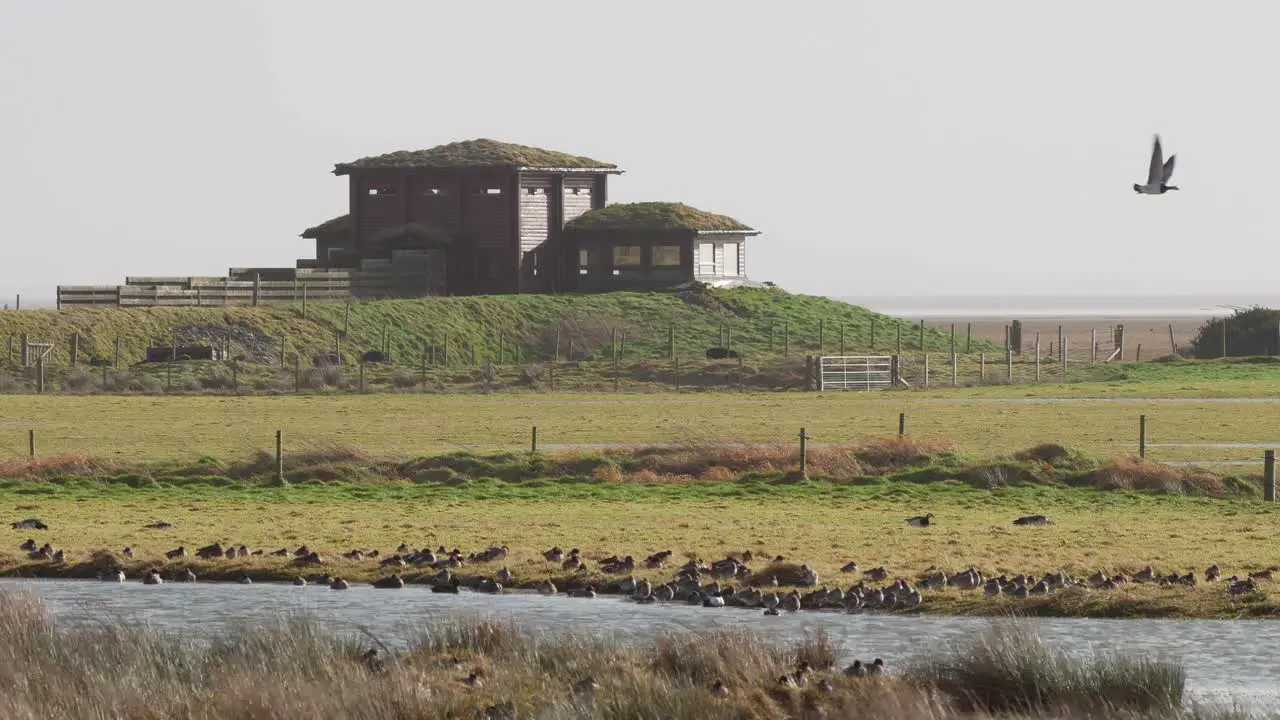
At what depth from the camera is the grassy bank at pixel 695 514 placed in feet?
112

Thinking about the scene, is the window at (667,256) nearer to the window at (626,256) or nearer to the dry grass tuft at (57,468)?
the window at (626,256)

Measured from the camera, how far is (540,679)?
2372 cm

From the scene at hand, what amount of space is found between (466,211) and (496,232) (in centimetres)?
226

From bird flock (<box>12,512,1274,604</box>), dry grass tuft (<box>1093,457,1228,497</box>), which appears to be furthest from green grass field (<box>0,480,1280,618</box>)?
dry grass tuft (<box>1093,457,1228,497</box>)

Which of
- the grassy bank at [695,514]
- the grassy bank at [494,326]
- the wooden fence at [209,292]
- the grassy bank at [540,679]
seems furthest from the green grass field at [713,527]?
the wooden fence at [209,292]

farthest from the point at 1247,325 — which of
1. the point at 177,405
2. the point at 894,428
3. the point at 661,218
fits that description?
the point at 177,405

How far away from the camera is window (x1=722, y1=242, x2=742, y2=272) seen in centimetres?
12581

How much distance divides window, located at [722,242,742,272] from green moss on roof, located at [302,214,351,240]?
23192 mm

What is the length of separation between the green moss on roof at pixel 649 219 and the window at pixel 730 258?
4.75 ft

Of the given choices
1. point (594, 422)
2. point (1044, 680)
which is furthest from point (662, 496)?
point (1044, 680)

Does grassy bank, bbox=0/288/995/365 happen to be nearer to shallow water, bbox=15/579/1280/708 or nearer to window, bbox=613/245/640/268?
window, bbox=613/245/640/268

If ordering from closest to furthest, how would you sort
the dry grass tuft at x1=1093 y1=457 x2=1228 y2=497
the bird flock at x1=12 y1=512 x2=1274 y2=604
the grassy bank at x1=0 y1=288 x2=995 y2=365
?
the bird flock at x1=12 y1=512 x2=1274 y2=604
the dry grass tuft at x1=1093 y1=457 x2=1228 y2=497
the grassy bank at x1=0 y1=288 x2=995 y2=365

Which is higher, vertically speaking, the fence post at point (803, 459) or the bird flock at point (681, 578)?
the fence post at point (803, 459)

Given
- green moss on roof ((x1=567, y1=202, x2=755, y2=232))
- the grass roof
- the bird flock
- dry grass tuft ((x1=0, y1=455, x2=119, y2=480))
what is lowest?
the bird flock
